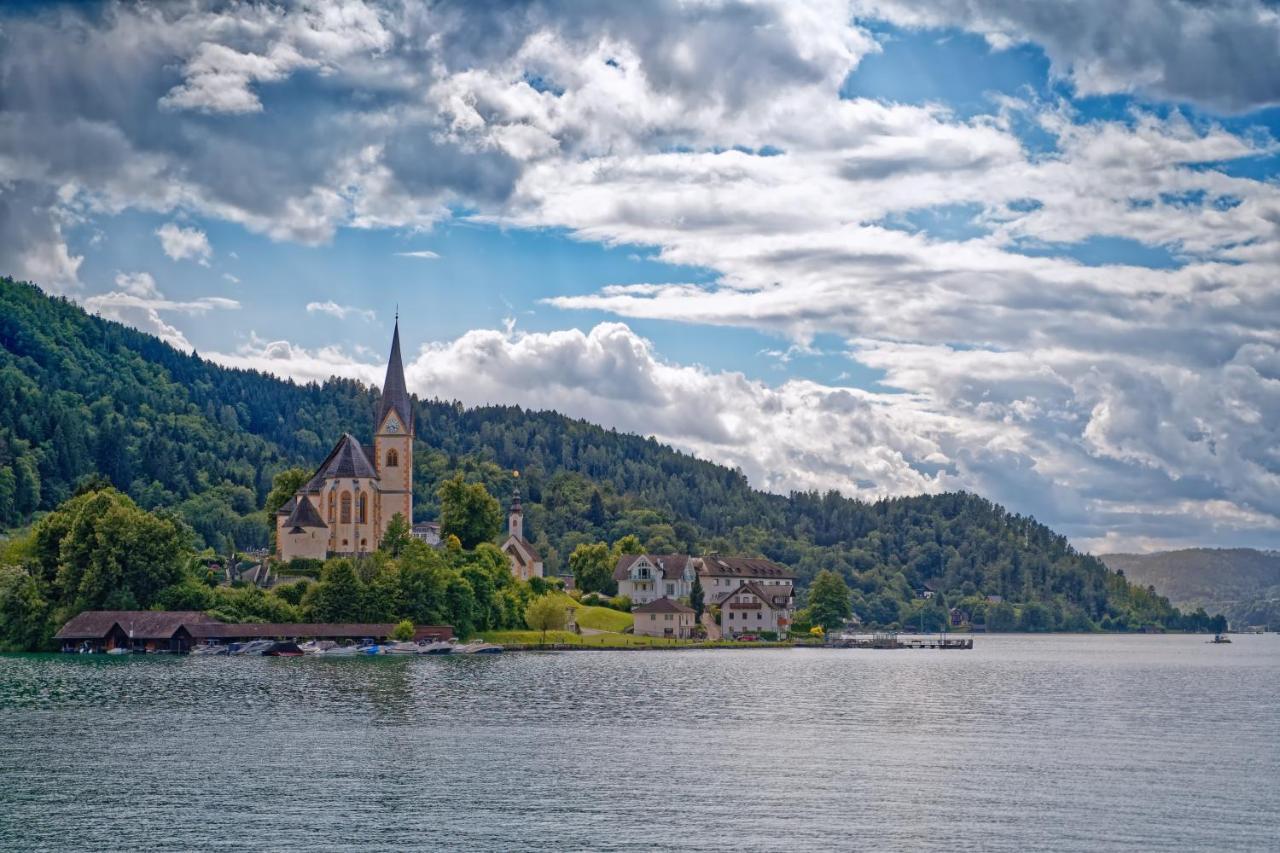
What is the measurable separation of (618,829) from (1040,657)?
12469 cm

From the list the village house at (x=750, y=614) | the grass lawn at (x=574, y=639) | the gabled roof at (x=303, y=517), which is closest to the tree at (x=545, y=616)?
the grass lawn at (x=574, y=639)

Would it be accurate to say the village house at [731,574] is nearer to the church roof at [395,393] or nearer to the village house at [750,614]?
the village house at [750,614]

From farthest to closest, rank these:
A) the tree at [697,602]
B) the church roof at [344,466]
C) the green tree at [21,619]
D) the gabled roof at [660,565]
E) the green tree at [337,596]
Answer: the gabled roof at [660,565], the tree at [697,602], the church roof at [344,466], the green tree at [337,596], the green tree at [21,619]

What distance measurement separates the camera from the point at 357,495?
144500mm

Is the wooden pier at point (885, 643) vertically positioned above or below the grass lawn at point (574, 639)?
below

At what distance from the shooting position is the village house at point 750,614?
164 meters

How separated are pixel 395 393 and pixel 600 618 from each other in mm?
32674

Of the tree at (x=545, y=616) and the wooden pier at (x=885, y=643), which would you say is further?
the wooden pier at (x=885, y=643)

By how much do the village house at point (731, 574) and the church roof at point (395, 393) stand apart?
46.6 m

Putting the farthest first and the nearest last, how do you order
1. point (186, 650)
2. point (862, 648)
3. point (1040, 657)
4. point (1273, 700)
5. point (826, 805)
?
point (862, 648)
point (1040, 657)
point (186, 650)
point (1273, 700)
point (826, 805)

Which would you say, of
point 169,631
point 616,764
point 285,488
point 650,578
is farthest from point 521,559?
A: point 616,764

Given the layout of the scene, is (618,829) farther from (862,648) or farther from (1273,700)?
(862,648)

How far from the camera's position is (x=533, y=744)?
5703 centimetres

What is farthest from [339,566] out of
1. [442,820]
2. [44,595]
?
[442,820]
